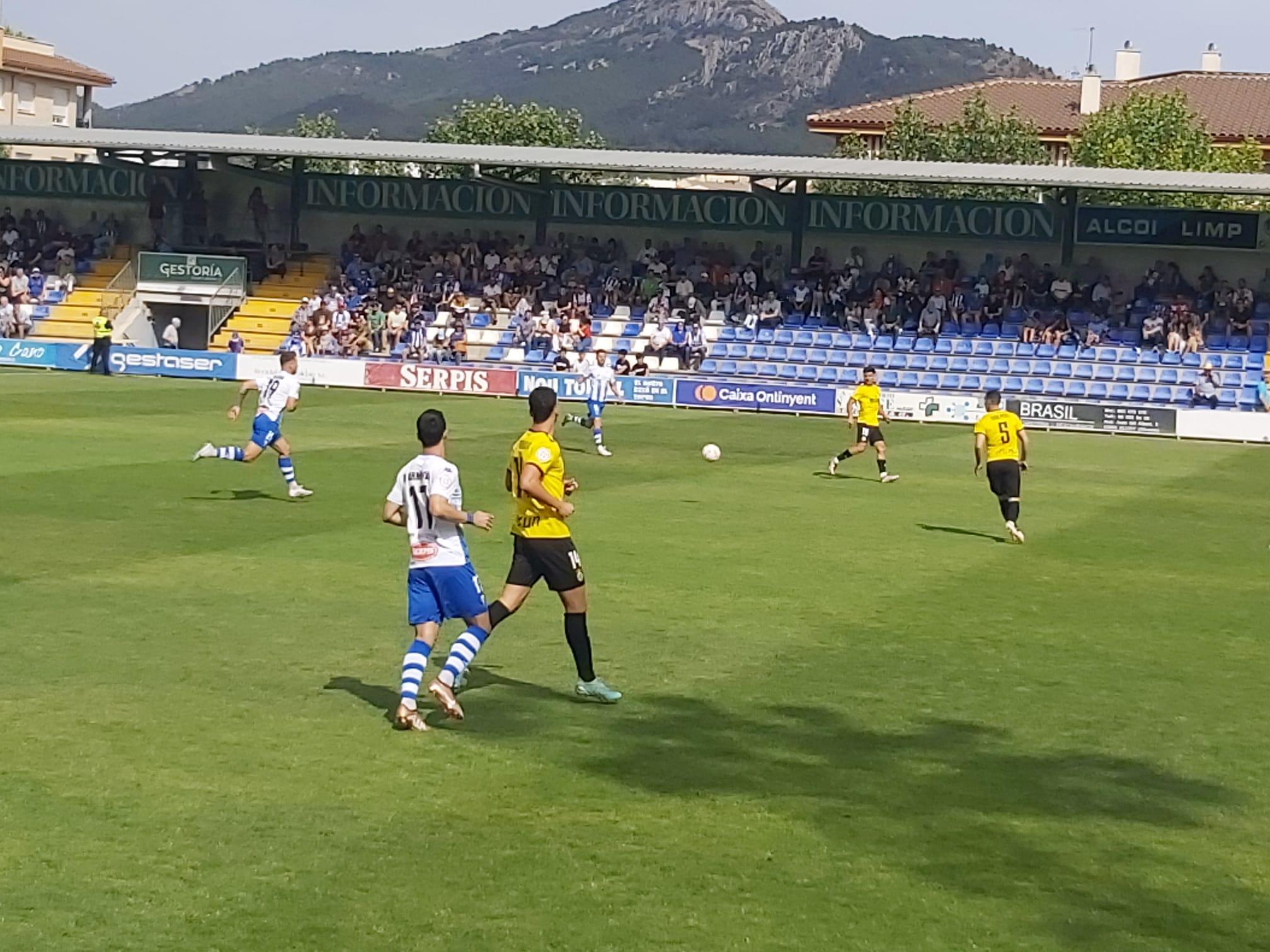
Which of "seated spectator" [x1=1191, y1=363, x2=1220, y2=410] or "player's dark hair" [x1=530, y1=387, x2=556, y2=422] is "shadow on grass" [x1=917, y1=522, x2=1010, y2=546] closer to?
"player's dark hair" [x1=530, y1=387, x2=556, y2=422]

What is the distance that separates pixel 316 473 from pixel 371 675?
41.9 feet

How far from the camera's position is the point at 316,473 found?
78.6 feet

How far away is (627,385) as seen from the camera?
45875 mm

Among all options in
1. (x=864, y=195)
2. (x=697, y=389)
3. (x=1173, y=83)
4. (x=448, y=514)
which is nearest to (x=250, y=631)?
(x=448, y=514)

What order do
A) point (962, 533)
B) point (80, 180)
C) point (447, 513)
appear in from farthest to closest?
point (80, 180)
point (962, 533)
point (447, 513)

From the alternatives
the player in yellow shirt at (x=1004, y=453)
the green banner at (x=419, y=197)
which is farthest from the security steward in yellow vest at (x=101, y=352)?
the player in yellow shirt at (x=1004, y=453)

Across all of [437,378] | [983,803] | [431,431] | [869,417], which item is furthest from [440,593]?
[437,378]

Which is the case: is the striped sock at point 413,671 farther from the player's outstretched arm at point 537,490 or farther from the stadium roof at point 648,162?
the stadium roof at point 648,162

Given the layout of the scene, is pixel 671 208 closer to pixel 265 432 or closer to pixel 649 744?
pixel 265 432

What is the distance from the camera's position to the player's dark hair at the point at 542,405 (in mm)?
10555

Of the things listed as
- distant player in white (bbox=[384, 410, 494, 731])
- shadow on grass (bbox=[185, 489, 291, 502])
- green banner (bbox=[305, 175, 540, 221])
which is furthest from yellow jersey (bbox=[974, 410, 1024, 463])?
green banner (bbox=[305, 175, 540, 221])

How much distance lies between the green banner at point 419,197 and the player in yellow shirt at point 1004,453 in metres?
36.0

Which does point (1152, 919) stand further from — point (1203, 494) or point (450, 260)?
point (450, 260)

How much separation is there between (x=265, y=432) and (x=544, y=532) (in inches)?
430
